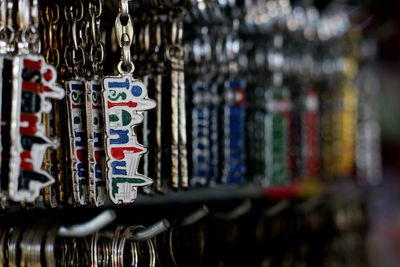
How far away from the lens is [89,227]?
0.75 meters

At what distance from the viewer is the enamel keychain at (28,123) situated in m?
0.65

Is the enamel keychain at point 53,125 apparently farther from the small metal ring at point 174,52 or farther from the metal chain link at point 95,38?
the small metal ring at point 174,52

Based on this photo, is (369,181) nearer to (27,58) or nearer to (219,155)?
(219,155)

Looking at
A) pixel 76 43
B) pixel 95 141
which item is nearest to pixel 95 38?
pixel 76 43

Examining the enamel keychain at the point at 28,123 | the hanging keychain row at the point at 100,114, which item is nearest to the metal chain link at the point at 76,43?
the hanging keychain row at the point at 100,114

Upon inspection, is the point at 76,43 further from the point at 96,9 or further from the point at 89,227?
the point at 89,227

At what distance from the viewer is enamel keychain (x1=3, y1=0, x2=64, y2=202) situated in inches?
25.4

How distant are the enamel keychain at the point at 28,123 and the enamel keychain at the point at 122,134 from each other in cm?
6

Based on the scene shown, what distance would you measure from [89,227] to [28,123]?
16 centimetres

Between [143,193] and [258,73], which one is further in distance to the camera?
[258,73]

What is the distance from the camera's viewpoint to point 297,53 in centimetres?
132

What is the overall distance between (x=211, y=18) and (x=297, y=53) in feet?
1.13

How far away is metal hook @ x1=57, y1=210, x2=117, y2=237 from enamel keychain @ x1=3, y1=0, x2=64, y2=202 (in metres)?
0.10

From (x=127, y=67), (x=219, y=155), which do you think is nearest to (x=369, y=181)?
(x=219, y=155)
